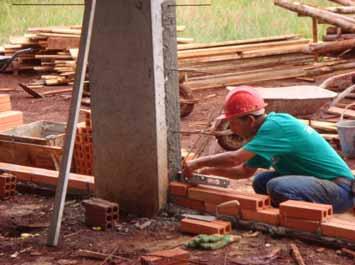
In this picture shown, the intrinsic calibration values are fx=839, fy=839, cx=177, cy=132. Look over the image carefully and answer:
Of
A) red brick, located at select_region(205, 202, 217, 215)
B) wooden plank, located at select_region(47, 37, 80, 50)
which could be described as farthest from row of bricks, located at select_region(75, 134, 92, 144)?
wooden plank, located at select_region(47, 37, 80, 50)

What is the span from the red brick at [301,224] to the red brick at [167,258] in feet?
3.67

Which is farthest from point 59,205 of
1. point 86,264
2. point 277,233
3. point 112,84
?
point 277,233

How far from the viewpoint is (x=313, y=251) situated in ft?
21.5

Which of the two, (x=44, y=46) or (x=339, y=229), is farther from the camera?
(x=44, y=46)

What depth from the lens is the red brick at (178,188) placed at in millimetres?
7633

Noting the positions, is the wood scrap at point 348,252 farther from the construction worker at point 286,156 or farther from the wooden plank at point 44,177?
the wooden plank at point 44,177

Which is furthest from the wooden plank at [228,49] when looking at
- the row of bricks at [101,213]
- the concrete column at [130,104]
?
the row of bricks at [101,213]

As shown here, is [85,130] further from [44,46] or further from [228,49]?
[44,46]

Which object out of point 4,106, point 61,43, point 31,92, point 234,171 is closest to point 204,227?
point 234,171

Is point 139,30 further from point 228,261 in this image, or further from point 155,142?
point 228,261

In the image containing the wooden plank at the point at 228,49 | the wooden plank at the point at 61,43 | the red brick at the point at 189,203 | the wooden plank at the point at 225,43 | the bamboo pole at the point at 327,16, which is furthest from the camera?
the wooden plank at the point at 61,43

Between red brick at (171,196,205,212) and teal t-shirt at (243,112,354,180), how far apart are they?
595mm

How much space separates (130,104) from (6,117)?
360cm

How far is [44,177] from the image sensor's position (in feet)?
28.7
